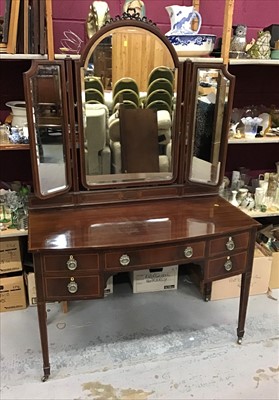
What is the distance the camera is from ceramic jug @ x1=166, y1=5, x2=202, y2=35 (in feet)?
6.43

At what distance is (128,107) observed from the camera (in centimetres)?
188

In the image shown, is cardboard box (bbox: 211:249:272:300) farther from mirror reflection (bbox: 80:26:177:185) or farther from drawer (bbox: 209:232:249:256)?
mirror reflection (bbox: 80:26:177:185)

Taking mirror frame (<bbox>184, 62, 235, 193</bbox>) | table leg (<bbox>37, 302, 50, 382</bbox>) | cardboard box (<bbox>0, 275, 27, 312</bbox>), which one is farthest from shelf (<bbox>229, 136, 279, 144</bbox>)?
cardboard box (<bbox>0, 275, 27, 312</bbox>)

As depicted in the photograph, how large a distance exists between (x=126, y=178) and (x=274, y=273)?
1172 mm

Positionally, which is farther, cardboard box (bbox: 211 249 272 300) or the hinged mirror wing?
cardboard box (bbox: 211 249 272 300)

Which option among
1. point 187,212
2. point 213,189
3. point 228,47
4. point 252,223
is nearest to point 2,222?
point 187,212

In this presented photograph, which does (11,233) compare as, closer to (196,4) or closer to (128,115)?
(128,115)

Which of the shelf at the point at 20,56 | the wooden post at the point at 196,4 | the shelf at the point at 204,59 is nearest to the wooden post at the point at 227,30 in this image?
the shelf at the point at 204,59

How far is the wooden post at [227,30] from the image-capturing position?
6.23 feet

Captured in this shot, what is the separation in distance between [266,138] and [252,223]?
65 centimetres

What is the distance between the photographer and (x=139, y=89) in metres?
1.85

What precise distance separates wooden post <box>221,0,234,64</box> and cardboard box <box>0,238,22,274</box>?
4.81 feet

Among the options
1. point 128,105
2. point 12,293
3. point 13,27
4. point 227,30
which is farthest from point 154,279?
point 13,27

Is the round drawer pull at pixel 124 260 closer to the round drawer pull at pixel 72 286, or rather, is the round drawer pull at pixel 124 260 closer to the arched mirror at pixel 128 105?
the round drawer pull at pixel 72 286
